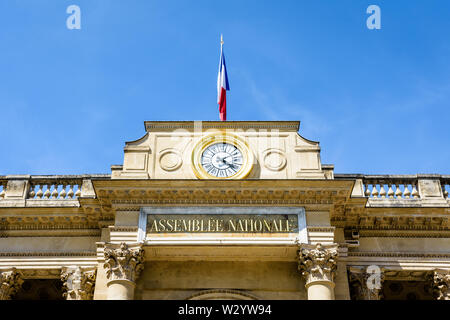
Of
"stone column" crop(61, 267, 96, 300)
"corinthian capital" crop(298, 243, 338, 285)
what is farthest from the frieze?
"stone column" crop(61, 267, 96, 300)

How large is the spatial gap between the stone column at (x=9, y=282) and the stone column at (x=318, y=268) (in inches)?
366

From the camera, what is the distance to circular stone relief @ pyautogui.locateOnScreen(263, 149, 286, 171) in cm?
2159

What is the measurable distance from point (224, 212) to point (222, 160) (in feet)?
6.81

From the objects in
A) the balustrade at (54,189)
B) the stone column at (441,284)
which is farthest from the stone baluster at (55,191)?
the stone column at (441,284)

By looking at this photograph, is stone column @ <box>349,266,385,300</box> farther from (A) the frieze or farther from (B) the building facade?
(A) the frieze

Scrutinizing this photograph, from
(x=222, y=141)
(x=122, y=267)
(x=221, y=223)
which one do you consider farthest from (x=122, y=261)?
(x=222, y=141)

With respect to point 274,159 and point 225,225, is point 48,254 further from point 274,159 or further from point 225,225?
point 274,159

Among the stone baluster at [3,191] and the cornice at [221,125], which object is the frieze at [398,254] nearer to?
the cornice at [221,125]

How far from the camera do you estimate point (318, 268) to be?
1919 centimetres

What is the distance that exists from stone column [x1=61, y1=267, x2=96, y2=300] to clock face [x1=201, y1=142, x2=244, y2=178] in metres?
5.12

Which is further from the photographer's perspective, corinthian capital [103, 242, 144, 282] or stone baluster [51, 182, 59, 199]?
stone baluster [51, 182, 59, 199]
